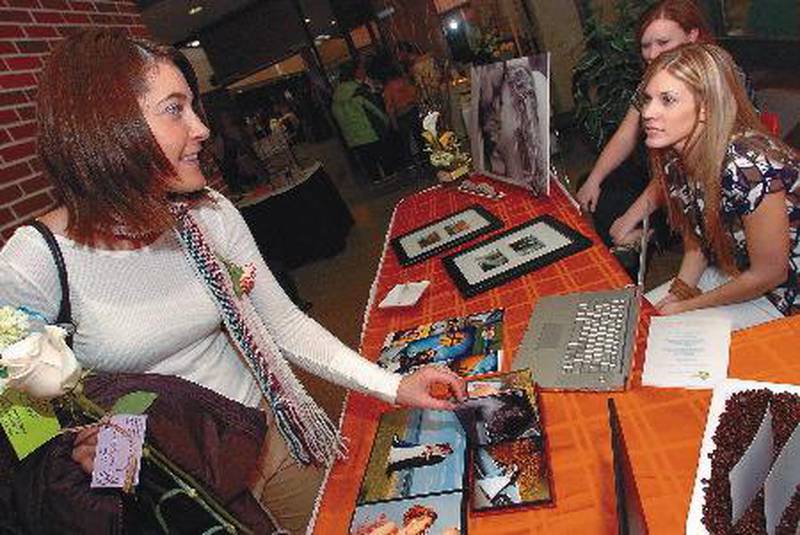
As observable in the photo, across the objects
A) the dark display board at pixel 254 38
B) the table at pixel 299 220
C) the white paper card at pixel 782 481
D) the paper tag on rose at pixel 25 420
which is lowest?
the table at pixel 299 220

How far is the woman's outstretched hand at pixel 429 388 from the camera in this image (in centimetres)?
133

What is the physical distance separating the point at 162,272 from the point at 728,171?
1.65 meters

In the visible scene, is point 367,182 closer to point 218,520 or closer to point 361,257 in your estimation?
point 361,257

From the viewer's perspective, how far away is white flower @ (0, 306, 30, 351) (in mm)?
838

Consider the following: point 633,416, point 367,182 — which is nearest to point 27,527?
point 633,416

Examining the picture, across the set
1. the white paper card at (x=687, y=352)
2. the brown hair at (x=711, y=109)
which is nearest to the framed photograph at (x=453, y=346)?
the white paper card at (x=687, y=352)

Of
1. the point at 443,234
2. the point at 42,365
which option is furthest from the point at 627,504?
the point at 443,234

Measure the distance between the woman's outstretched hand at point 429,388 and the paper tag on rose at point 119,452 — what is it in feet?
2.10

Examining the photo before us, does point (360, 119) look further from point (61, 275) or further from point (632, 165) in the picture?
point (61, 275)

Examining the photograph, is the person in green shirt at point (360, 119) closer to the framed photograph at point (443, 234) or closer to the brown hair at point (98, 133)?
the framed photograph at point (443, 234)

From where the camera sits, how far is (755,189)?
1.66 m

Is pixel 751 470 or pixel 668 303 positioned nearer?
pixel 751 470

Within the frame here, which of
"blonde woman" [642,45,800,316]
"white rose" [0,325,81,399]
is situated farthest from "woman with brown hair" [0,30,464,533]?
"blonde woman" [642,45,800,316]

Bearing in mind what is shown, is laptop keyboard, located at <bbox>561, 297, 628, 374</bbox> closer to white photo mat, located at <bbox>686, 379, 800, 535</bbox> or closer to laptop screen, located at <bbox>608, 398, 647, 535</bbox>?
white photo mat, located at <bbox>686, 379, 800, 535</bbox>
